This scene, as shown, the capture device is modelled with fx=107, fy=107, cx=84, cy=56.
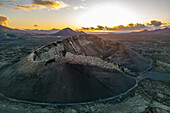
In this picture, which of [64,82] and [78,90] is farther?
[64,82]

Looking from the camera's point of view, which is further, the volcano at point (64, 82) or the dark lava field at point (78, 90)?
the volcano at point (64, 82)

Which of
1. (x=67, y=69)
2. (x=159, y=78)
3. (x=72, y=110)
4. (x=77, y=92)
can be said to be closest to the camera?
(x=72, y=110)

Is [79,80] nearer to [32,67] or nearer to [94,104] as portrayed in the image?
[94,104]

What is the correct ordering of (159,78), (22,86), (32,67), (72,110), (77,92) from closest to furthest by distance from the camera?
(72,110) → (77,92) → (22,86) → (32,67) → (159,78)

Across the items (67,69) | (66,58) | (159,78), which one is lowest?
(159,78)

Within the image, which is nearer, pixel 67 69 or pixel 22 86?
pixel 22 86

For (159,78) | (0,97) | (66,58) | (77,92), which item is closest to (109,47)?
(159,78)

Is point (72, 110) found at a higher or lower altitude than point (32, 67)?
lower

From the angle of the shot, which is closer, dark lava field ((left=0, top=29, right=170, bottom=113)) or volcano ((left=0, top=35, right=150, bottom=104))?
dark lava field ((left=0, top=29, right=170, bottom=113))

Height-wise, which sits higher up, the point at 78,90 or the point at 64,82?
the point at 64,82
